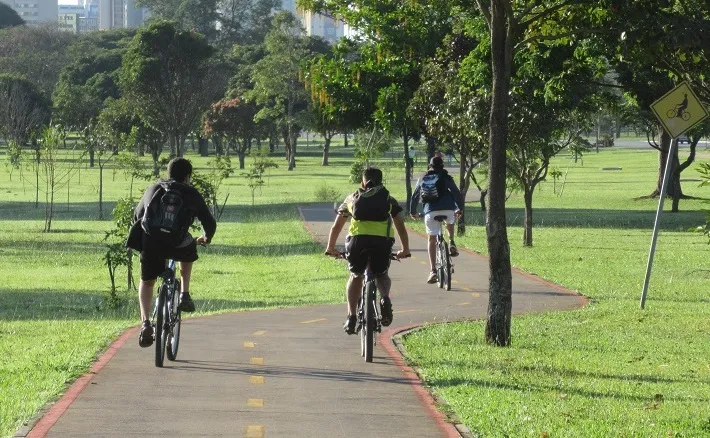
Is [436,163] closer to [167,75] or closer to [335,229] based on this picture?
[335,229]

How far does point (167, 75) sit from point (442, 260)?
50.6 metres

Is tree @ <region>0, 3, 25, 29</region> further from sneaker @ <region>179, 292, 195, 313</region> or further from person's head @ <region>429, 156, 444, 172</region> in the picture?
sneaker @ <region>179, 292, 195, 313</region>

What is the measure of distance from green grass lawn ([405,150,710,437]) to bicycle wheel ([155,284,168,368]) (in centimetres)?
215

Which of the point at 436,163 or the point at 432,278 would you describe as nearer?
the point at 436,163

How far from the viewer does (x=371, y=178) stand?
12336 millimetres

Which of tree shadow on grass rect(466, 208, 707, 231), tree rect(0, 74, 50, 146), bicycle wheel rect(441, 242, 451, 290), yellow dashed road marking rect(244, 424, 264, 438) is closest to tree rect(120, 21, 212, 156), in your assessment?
tree rect(0, 74, 50, 146)

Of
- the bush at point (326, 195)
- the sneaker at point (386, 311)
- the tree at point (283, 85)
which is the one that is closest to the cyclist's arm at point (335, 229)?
the sneaker at point (386, 311)

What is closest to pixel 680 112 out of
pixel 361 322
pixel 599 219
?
pixel 361 322

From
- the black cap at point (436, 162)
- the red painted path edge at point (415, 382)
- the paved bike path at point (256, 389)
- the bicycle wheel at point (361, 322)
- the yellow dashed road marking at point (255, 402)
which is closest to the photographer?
the paved bike path at point (256, 389)

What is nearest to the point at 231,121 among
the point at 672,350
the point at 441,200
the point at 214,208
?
the point at 214,208

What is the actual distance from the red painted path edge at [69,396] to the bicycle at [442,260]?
695 centimetres

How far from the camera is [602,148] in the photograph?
401ft

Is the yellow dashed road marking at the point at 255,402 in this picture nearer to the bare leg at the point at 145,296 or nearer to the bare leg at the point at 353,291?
the bare leg at the point at 145,296

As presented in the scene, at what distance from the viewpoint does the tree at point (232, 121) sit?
307 feet
